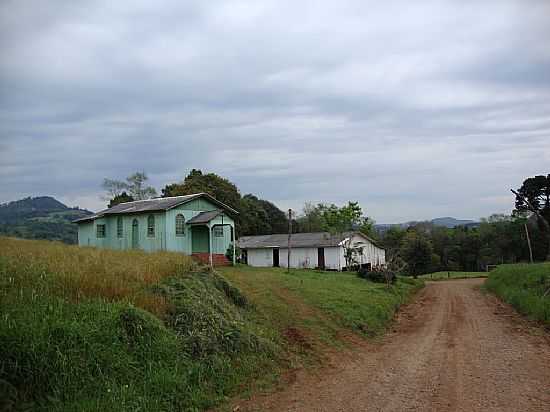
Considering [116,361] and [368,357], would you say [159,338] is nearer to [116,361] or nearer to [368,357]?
[116,361]

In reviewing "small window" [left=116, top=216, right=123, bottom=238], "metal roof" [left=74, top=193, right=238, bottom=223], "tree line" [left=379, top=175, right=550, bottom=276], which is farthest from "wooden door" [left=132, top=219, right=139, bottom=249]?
"tree line" [left=379, top=175, right=550, bottom=276]

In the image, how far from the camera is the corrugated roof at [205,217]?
98.5 feet

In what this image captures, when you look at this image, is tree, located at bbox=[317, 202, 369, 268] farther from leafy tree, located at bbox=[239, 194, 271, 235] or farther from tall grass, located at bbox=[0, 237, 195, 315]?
tall grass, located at bbox=[0, 237, 195, 315]

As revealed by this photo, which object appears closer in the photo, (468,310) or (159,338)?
(159,338)

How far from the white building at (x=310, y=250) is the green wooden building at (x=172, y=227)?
1518 centimetres

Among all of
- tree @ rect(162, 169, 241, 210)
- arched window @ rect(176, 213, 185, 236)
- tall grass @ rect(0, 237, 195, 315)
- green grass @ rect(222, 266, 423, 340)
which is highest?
tree @ rect(162, 169, 241, 210)

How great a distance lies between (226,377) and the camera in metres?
8.66

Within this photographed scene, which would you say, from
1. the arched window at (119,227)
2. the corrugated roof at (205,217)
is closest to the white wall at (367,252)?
the corrugated roof at (205,217)

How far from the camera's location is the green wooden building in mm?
30078

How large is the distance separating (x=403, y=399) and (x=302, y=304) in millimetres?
8761

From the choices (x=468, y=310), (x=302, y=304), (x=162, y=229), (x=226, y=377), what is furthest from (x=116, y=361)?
(x=162, y=229)

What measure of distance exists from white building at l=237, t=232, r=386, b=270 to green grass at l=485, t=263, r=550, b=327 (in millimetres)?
15758

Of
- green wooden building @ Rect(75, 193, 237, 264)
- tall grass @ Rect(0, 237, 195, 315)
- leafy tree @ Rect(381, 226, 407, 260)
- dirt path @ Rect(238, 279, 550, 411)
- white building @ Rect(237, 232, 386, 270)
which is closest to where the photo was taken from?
dirt path @ Rect(238, 279, 550, 411)

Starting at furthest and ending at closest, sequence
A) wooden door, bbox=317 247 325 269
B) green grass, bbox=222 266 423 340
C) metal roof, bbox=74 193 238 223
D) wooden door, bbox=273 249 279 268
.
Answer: wooden door, bbox=273 249 279 268 < wooden door, bbox=317 247 325 269 < metal roof, bbox=74 193 238 223 < green grass, bbox=222 266 423 340
